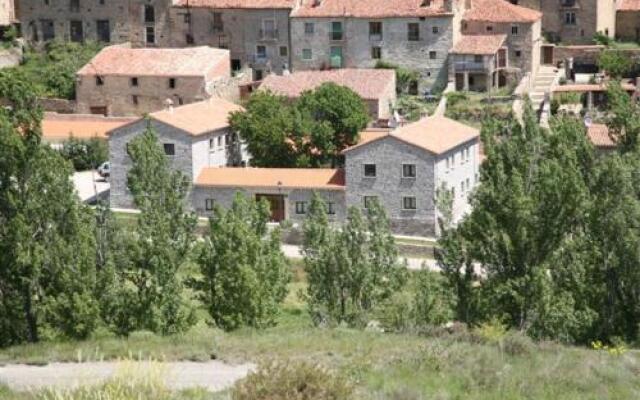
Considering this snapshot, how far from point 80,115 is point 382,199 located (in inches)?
741

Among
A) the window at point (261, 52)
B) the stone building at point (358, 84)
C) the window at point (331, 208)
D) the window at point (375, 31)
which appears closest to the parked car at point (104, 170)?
the stone building at point (358, 84)

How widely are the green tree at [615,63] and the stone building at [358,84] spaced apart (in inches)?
406

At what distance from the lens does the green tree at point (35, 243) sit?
29094 millimetres

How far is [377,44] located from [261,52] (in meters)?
5.70

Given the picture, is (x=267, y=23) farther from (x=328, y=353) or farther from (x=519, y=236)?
(x=328, y=353)

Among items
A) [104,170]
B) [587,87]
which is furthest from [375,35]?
[104,170]

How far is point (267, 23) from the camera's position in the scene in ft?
223

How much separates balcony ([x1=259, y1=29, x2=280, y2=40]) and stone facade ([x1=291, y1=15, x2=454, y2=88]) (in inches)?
33.7

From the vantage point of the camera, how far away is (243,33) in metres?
68.6

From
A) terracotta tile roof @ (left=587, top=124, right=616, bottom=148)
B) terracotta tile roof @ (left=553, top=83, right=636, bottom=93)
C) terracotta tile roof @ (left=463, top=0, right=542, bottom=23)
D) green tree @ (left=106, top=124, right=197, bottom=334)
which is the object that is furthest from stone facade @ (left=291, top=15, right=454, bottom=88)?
green tree @ (left=106, top=124, right=197, bottom=334)

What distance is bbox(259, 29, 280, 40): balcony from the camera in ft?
223

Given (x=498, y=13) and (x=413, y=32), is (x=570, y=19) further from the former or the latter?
(x=413, y=32)

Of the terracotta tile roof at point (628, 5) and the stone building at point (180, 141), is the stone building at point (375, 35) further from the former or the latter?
the stone building at point (180, 141)

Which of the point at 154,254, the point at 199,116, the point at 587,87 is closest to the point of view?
the point at 154,254
